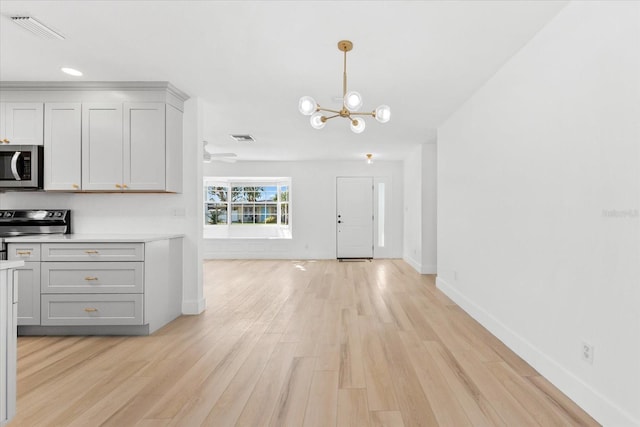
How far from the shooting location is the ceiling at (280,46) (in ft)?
7.11

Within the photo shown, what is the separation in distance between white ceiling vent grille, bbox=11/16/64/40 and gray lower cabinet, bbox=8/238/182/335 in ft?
5.72

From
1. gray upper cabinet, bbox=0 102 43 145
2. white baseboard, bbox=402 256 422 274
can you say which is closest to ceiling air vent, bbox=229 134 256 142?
gray upper cabinet, bbox=0 102 43 145

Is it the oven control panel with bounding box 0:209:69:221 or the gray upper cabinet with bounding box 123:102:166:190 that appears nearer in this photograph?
the gray upper cabinet with bounding box 123:102:166:190

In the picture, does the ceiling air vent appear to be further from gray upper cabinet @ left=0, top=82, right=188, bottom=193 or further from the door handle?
the door handle

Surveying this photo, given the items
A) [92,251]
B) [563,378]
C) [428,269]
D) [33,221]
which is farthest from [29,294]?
[428,269]

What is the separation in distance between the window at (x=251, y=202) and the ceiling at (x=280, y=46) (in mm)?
4213

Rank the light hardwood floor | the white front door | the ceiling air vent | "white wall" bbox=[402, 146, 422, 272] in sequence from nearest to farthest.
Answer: the light hardwood floor, the ceiling air vent, "white wall" bbox=[402, 146, 422, 272], the white front door

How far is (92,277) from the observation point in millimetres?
3037

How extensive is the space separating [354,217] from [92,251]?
5971mm

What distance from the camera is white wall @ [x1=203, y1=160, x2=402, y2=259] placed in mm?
8148

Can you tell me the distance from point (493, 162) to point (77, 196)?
4.55m

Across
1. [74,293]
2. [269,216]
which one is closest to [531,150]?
[74,293]

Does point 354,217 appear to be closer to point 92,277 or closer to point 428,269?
point 428,269

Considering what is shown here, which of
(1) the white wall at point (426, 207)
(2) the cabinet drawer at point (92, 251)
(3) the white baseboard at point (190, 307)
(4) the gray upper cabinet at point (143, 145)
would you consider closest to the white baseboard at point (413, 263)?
(1) the white wall at point (426, 207)
